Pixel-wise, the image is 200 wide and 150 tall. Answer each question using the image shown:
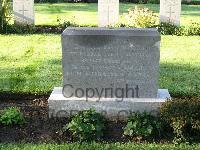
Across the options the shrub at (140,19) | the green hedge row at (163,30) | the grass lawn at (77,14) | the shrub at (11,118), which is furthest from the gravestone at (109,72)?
the grass lawn at (77,14)

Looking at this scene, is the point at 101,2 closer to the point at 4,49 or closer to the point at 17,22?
the point at 17,22

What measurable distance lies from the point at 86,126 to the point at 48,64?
4.91 metres

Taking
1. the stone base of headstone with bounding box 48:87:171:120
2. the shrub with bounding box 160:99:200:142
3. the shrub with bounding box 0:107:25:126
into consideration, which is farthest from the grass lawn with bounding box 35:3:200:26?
the shrub with bounding box 160:99:200:142

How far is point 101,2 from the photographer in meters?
17.1

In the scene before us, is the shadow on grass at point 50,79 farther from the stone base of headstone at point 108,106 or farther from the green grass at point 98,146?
the green grass at point 98,146

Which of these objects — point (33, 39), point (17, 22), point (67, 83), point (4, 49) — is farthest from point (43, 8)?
point (67, 83)

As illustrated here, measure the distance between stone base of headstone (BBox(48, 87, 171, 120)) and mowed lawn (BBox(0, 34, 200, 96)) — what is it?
1.40m

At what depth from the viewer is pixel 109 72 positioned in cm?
770

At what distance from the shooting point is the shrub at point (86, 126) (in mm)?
6797

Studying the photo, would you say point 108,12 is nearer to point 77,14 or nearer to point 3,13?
point 3,13

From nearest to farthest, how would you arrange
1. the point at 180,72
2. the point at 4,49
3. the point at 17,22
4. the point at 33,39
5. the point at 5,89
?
1. the point at 5,89
2. the point at 180,72
3. the point at 4,49
4. the point at 33,39
5. the point at 17,22

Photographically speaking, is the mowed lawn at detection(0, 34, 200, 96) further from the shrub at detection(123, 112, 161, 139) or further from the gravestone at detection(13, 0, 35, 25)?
the shrub at detection(123, 112, 161, 139)

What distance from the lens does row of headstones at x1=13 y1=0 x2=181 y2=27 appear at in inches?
661

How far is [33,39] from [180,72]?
5.87 meters
